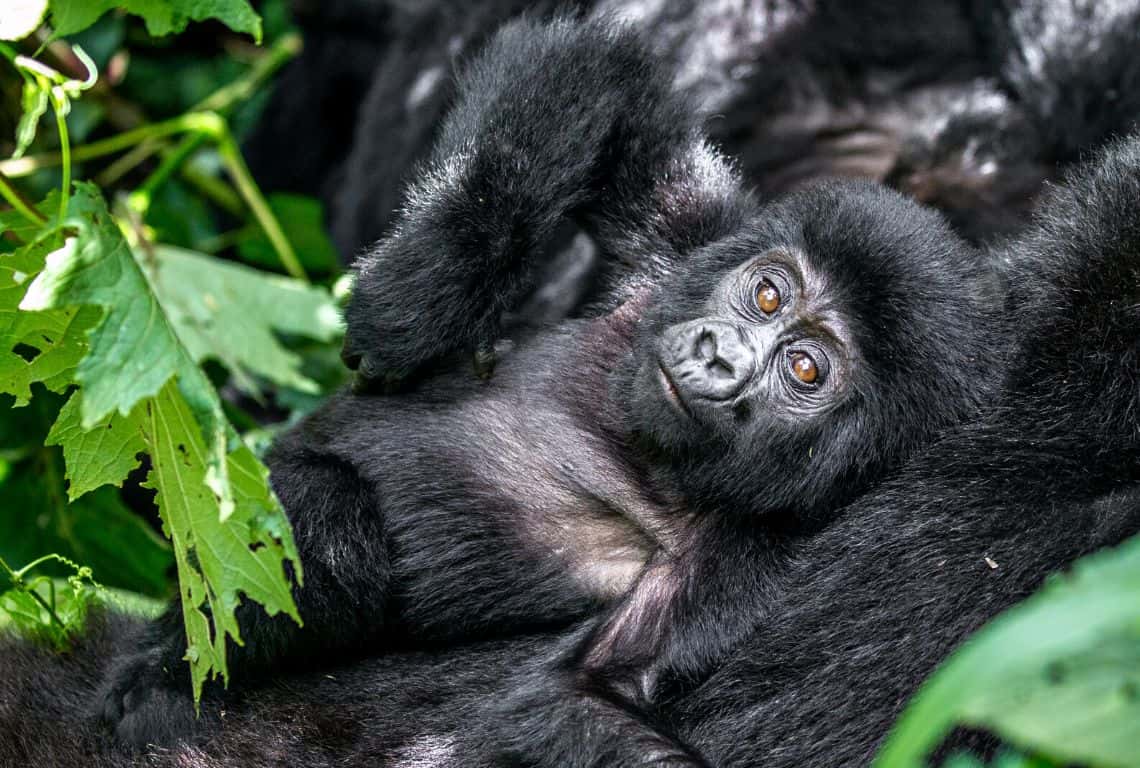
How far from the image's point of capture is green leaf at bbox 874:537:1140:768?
2.89 feet

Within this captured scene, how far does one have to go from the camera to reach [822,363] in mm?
2328


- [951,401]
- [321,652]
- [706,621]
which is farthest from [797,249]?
[321,652]

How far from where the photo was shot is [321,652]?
227 cm

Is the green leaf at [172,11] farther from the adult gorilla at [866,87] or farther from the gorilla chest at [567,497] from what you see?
the adult gorilla at [866,87]

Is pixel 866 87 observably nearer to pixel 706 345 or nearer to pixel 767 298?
pixel 767 298

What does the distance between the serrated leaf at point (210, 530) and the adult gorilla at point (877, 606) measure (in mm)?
421

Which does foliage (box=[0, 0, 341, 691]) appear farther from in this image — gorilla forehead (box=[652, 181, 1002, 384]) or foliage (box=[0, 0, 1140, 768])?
gorilla forehead (box=[652, 181, 1002, 384])

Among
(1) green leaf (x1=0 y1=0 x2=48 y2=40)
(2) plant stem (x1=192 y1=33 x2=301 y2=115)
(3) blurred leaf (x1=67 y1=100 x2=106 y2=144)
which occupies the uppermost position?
(3) blurred leaf (x1=67 y1=100 x2=106 y2=144)

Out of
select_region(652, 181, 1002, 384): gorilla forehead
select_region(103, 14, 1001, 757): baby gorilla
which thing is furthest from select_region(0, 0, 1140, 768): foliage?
select_region(652, 181, 1002, 384): gorilla forehead

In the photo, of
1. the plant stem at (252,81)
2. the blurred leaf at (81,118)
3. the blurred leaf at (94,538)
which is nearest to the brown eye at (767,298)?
the blurred leaf at (94,538)

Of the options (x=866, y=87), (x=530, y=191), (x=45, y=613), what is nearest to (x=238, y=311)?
(x=45, y=613)

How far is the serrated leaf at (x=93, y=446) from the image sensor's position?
2.02 meters

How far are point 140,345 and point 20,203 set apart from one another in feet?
3.51

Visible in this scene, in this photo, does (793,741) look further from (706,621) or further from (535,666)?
(535,666)
